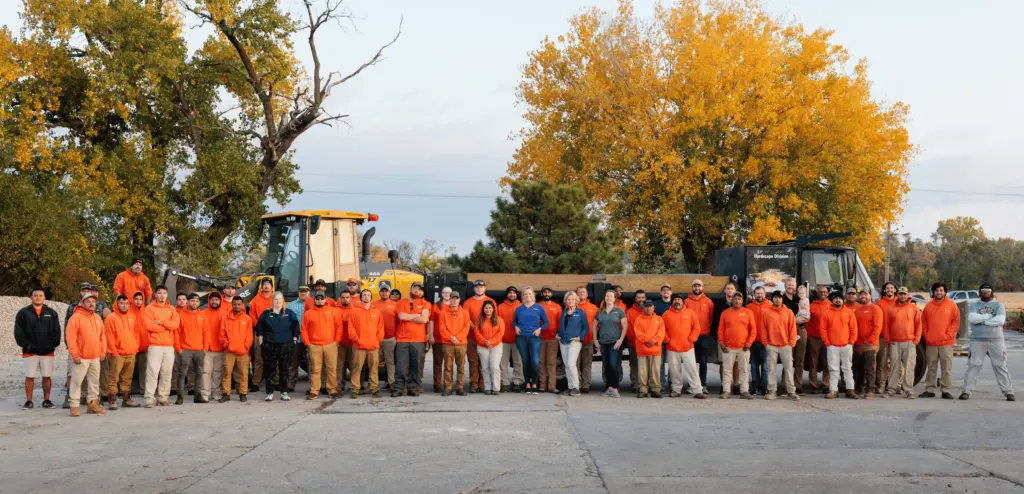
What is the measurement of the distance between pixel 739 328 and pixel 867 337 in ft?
6.79

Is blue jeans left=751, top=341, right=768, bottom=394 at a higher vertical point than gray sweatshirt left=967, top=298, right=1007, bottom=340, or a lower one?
lower

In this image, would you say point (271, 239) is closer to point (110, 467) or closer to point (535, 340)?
point (535, 340)

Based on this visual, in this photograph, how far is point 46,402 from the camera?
13.6 metres

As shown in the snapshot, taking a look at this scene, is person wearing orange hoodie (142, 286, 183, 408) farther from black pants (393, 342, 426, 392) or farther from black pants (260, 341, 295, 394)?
black pants (393, 342, 426, 392)

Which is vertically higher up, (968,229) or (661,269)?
(968,229)

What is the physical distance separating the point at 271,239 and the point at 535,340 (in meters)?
5.20

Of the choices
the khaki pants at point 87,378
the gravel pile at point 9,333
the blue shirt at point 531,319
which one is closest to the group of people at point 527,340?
the blue shirt at point 531,319

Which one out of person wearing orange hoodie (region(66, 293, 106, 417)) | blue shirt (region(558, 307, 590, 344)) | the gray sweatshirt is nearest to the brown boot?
person wearing orange hoodie (region(66, 293, 106, 417))

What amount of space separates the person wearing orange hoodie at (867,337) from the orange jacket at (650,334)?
3.06m

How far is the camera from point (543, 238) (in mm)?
27078

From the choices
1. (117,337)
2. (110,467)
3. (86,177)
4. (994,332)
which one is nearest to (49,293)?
(86,177)

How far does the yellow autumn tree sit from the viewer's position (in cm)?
2992

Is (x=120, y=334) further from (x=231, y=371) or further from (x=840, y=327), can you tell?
(x=840, y=327)

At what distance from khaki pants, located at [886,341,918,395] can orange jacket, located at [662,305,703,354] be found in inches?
123
